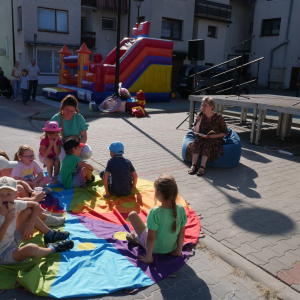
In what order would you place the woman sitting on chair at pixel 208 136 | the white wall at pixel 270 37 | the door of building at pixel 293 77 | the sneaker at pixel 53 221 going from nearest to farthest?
the sneaker at pixel 53 221 → the woman sitting on chair at pixel 208 136 → the white wall at pixel 270 37 → the door of building at pixel 293 77

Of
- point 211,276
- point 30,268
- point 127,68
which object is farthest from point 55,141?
point 127,68

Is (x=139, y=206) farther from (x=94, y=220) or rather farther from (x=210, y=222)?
(x=210, y=222)

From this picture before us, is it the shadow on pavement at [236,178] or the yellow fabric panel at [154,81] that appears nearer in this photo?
the shadow on pavement at [236,178]

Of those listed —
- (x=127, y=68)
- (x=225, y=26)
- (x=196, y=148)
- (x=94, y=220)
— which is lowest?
(x=94, y=220)

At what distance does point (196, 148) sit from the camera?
6.32m

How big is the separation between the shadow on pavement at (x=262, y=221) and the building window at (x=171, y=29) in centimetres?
2368

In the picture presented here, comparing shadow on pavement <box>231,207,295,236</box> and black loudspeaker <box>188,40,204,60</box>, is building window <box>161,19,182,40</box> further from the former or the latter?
shadow on pavement <box>231,207,295,236</box>

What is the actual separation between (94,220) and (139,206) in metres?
0.75

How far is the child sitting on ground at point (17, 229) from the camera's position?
9.22ft

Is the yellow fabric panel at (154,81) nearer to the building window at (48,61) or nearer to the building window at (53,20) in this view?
the building window at (48,61)

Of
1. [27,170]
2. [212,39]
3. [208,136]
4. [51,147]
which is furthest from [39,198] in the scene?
[212,39]

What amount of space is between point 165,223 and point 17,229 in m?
1.48

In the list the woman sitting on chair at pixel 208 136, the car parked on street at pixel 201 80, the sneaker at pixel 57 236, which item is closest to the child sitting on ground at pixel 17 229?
the sneaker at pixel 57 236

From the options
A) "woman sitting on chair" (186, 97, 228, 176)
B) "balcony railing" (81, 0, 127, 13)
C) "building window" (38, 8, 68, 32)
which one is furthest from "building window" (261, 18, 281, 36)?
"woman sitting on chair" (186, 97, 228, 176)
